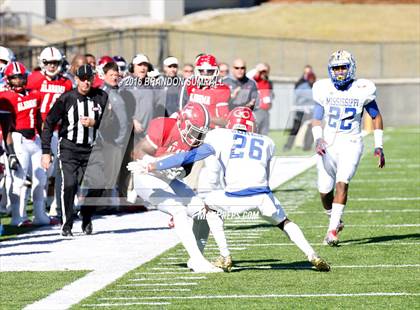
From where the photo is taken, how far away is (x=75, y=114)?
1236cm

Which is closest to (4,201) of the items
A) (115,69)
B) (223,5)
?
(115,69)

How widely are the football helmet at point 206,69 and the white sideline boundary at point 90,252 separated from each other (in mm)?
1606

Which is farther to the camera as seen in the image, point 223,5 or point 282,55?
point 223,5

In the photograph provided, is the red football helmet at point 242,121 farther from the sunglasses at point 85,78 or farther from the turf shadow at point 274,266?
the sunglasses at point 85,78

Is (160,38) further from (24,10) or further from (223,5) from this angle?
(223,5)

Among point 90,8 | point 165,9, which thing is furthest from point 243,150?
point 165,9

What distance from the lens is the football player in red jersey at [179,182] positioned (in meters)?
9.47

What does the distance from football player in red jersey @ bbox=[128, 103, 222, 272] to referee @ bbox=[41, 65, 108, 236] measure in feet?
7.51

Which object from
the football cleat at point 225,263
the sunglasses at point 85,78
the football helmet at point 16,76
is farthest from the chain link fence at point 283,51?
the football cleat at point 225,263

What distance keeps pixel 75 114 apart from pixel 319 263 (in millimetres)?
3963

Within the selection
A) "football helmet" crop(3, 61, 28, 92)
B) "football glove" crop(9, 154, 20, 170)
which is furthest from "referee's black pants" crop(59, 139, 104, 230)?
"football helmet" crop(3, 61, 28, 92)

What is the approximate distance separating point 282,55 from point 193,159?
31.9m

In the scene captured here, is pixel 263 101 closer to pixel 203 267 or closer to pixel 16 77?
pixel 16 77

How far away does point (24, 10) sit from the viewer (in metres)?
43.2
